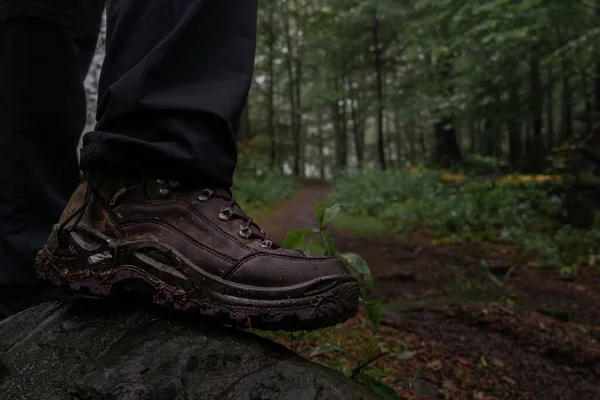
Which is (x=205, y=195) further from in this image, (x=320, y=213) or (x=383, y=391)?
(x=383, y=391)

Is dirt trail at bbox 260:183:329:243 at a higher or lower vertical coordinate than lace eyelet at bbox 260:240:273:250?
lower

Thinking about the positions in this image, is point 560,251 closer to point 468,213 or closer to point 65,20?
point 468,213

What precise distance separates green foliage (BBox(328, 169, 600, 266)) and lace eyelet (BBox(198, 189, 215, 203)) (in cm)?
480

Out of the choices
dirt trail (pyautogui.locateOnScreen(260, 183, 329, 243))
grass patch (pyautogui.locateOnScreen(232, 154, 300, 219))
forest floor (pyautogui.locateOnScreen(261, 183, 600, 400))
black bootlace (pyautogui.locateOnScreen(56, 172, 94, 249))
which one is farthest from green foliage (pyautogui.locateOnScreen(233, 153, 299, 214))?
black bootlace (pyautogui.locateOnScreen(56, 172, 94, 249))

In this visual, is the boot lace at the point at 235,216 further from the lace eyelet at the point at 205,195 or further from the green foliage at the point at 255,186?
the green foliage at the point at 255,186

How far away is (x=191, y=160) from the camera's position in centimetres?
108

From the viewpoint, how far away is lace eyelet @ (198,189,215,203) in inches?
44.8

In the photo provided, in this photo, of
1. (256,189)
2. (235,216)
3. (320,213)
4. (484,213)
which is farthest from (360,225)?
(235,216)

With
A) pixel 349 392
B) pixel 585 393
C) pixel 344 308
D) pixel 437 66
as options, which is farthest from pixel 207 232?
pixel 437 66

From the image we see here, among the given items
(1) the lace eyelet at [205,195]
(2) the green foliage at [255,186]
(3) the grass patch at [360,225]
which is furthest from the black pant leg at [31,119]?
Answer: (2) the green foliage at [255,186]

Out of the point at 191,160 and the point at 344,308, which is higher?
the point at 191,160

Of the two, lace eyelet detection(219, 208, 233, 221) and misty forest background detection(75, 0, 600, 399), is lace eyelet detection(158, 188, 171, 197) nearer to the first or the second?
lace eyelet detection(219, 208, 233, 221)

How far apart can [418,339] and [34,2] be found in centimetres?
214

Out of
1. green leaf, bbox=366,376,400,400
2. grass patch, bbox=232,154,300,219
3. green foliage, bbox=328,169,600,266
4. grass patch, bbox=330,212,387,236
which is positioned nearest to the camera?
green leaf, bbox=366,376,400,400
